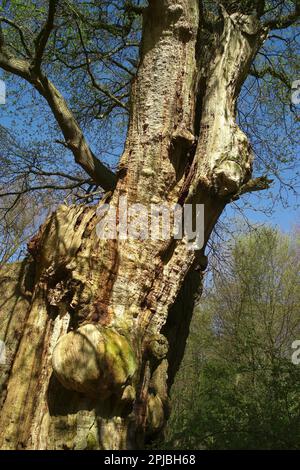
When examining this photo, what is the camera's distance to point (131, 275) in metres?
3.91

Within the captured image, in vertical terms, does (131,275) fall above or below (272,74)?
below

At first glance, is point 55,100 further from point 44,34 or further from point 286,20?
point 286,20

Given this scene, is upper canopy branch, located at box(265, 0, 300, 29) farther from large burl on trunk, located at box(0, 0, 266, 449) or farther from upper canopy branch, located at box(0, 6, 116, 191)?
upper canopy branch, located at box(0, 6, 116, 191)

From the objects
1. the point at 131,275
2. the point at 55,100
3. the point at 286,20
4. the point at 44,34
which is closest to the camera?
the point at 131,275

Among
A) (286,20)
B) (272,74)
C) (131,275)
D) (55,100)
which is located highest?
(272,74)

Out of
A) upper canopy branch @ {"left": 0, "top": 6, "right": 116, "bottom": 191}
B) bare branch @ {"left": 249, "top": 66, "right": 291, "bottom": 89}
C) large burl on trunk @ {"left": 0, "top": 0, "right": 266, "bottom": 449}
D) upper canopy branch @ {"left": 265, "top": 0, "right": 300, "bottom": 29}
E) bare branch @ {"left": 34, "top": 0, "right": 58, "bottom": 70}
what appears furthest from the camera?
bare branch @ {"left": 249, "top": 66, "right": 291, "bottom": 89}

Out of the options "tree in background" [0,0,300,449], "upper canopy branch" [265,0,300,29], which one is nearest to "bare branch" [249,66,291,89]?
"upper canopy branch" [265,0,300,29]

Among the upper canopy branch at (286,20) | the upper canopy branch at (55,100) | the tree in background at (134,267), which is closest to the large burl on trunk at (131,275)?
the tree in background at (134,267)

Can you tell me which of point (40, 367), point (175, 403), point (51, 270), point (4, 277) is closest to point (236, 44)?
point (51, 270)

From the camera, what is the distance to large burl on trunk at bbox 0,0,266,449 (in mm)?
3451

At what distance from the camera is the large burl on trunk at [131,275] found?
11.3 ft

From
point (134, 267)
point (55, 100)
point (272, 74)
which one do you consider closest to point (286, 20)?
point (272, 74)

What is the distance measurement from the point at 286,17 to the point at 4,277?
520cm
